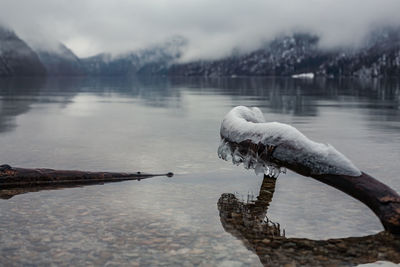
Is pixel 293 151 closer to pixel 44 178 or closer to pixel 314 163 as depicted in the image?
pixel 314 163

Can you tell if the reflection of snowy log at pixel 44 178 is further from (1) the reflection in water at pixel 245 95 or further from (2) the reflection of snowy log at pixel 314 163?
(1) the reflection in water at pixel 245 95

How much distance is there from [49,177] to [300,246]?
773cm

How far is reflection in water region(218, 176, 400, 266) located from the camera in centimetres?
826

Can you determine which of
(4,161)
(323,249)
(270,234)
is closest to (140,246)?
(270,234)

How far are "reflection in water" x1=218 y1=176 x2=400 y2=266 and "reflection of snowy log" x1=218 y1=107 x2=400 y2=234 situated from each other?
2.27 feet

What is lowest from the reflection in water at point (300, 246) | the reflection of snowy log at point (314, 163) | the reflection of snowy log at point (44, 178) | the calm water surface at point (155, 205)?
the reflection in water at point (300, 246)

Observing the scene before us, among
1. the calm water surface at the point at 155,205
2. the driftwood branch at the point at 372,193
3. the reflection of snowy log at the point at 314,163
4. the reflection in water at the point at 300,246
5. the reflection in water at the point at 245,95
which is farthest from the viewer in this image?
the reflection in water at the point at 245,95

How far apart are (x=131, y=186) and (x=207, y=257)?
548 centimetres

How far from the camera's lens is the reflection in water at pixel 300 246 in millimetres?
8258

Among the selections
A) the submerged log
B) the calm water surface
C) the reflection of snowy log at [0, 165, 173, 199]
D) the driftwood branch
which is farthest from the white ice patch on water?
the reflection of snowy log at [0, 165, 173, 199]

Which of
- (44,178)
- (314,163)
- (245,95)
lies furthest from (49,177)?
(245,95)

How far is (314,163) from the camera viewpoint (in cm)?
979

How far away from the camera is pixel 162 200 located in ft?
38.9

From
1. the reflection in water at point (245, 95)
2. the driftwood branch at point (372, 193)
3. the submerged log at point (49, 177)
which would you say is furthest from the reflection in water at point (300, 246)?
the reflection in water at point (245, 95)
